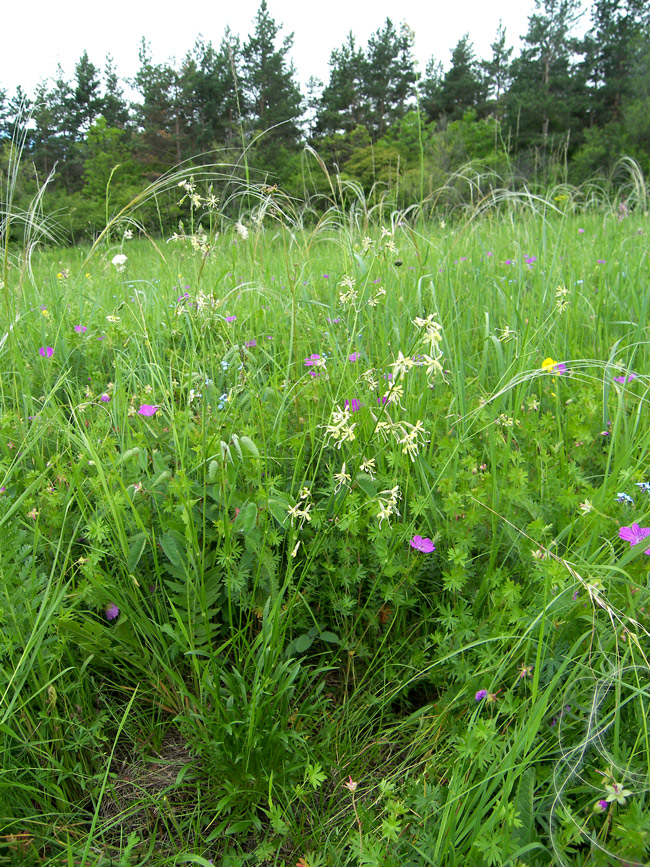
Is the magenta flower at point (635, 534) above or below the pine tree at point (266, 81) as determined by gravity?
below

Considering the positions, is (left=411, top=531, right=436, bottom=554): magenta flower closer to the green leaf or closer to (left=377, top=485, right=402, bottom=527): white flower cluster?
(left=377, top=485, right=402, bottom=527): white flower cluster

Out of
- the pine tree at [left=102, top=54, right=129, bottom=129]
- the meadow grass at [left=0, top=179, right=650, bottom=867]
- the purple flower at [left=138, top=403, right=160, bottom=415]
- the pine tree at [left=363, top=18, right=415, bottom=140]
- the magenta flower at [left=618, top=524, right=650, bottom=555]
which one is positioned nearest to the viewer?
the meadow grass at [left=0, top=179, right=650, bottom=867]

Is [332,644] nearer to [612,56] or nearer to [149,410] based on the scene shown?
[149,410]

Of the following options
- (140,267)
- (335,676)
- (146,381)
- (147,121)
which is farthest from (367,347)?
(147,121)

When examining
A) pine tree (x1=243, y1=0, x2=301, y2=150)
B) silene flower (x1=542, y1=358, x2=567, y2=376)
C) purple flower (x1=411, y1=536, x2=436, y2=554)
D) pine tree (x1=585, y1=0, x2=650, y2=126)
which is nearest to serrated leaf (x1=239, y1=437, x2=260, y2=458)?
purple flower (x1=411, y1=536, x2=436, y2=554)

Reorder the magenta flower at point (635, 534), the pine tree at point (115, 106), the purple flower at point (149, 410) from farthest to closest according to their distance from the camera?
the pine tree at point (115, 106), the purple flower at point (149, 410), the magenta flower at point (635, 534)

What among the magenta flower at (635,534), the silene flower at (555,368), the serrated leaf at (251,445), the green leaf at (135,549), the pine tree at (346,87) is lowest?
the green leaf at (135,549)

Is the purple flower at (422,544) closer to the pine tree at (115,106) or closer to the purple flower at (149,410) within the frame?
the purple flower at (149,410)

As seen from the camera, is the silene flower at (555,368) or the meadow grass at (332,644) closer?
the meadow grass at (332,644)

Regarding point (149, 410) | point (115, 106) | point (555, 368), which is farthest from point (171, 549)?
point (115, 106)

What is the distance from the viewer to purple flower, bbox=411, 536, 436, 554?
3.73 feet

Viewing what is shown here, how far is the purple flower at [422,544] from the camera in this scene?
114 centimetres

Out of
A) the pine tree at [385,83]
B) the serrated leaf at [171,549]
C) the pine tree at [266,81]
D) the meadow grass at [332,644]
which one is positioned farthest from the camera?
the pine tree at [385,83]

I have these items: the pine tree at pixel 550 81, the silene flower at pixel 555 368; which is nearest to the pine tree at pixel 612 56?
the pine tree at pixel 550 81
